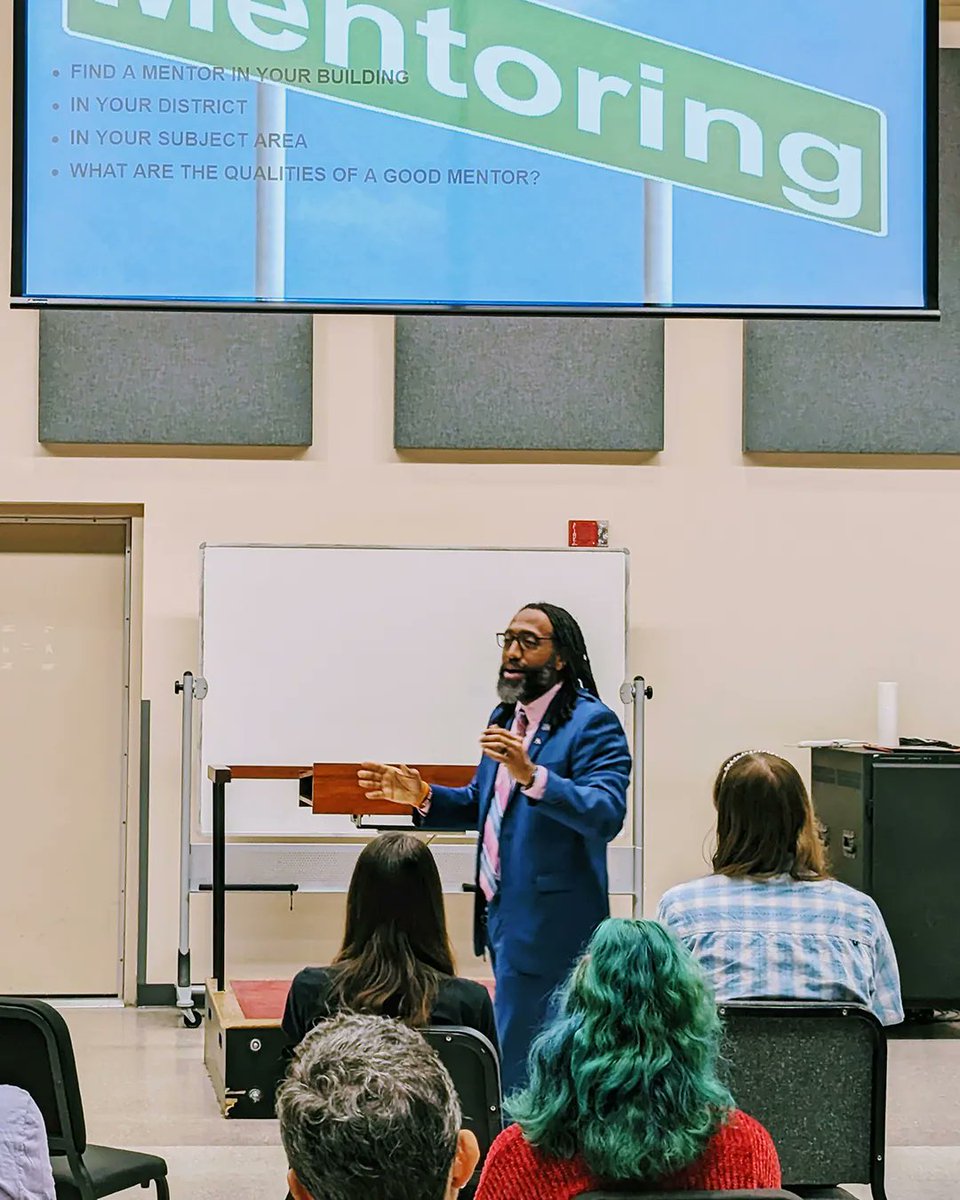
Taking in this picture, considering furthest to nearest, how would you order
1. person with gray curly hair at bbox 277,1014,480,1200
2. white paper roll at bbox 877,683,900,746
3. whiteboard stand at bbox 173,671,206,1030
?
white paper roll at bbox 877,683,900,746
whiteboard stand at bbox 173,671,206,1030
person with gray curly hair at bbox 277,1014,480,1200

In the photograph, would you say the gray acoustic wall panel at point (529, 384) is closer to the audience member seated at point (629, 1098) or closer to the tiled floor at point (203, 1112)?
the tiled floor at point (203, 1112)

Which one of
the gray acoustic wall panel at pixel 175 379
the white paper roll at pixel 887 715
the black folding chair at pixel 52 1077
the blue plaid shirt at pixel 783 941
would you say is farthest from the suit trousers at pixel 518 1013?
the gray acoustic wall panel at pixel 175 379

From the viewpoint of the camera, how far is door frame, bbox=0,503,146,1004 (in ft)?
18.7

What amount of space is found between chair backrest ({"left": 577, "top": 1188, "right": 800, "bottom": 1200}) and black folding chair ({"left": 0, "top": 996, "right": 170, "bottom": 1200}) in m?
1.28

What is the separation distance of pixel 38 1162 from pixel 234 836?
3486mm

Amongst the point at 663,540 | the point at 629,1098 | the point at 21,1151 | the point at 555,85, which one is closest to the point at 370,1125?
the point at 629,1098

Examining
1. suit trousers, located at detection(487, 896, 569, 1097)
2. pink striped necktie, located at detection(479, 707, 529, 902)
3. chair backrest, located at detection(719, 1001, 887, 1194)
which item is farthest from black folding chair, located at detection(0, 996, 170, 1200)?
chair backrest, located at detection(719, 1001, 887, 1194)

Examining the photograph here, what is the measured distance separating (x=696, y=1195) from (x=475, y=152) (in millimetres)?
2978

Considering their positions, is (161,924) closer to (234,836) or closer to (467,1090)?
(234,836)

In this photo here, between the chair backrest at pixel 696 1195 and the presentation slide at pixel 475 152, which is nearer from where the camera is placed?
the chair backrest at pixel 696 1195

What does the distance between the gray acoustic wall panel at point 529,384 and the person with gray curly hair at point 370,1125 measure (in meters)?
4.45

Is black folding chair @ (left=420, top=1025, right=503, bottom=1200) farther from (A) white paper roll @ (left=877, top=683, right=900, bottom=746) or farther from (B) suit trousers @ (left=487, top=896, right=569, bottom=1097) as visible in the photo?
(A) white paper roll @ (left=877, top=683, right=900, bottom=746)

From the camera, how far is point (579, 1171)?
1639mm

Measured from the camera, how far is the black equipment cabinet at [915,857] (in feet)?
17.0
